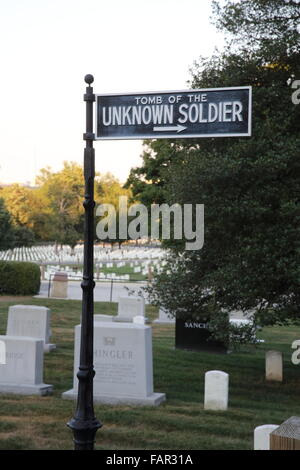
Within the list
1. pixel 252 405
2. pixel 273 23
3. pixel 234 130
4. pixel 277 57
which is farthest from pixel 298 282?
pixel 234 130

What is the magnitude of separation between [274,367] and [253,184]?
15.7 ft

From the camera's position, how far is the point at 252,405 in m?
10.1

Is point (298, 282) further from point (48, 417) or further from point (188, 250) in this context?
point (48, 417)

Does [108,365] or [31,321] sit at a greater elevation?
[31,321]

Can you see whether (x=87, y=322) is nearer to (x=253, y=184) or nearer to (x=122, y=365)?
(x=122, y=365)

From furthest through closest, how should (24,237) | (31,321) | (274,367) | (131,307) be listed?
(24,237) < (131,307) < (31,321) < (274,367)

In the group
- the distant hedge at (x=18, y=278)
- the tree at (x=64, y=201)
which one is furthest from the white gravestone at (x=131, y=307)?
the tree at (x=64, y=201)

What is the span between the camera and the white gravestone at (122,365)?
952cm

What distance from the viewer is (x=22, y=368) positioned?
1002 centimetres

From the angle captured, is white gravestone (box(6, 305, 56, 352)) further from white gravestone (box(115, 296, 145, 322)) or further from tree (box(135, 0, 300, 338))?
white gravestone (box(115, 296, 145, 322))

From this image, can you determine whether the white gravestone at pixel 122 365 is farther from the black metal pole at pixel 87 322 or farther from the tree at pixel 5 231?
the tree at pixel 5 231

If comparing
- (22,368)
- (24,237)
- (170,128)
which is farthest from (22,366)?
(24,237)

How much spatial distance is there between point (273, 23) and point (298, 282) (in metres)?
5.15
